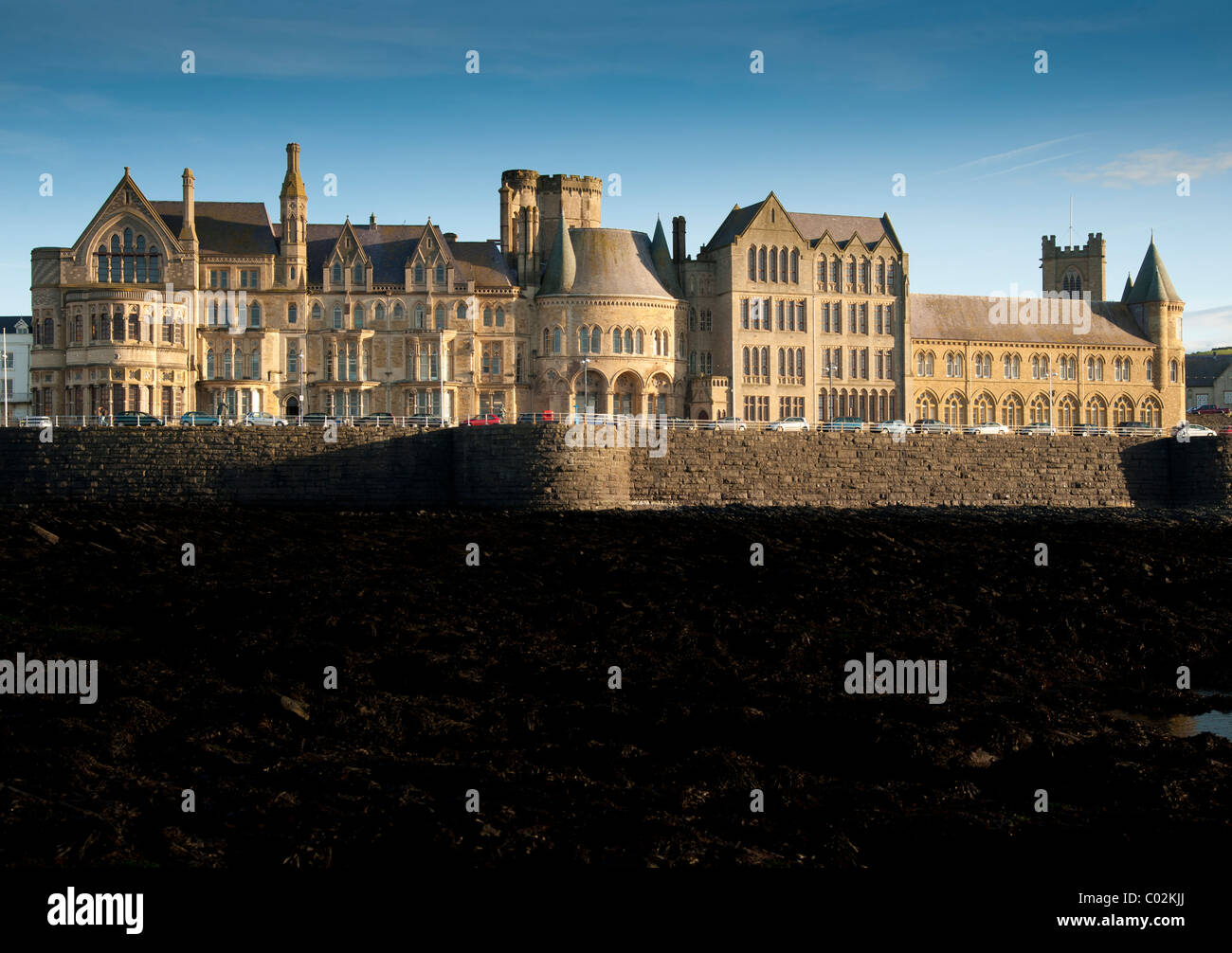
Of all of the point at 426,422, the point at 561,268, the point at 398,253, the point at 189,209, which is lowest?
the point at 426,422

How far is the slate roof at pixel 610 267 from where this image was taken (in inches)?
3425

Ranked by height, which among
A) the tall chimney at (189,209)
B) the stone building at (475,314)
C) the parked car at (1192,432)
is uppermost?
the tall chimney at (189,209)

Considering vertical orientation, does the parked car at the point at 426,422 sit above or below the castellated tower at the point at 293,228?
below

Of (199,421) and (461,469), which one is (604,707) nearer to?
(461,469)

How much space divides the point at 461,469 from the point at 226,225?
37632 mm

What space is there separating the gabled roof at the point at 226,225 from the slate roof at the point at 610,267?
18.0 m

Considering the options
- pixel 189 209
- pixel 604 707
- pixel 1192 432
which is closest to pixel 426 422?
pixel 189 209

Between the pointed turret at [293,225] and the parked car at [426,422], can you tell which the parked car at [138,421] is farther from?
the pointed turret at [293,225]

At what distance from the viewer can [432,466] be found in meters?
56.7

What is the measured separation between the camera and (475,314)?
87312 mm

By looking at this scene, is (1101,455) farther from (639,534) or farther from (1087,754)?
(1087,754)

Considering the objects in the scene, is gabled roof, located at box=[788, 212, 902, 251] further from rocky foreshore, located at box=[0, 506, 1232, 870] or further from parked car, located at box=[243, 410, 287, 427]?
rocky foreshore, located at box=[0, 506, 1232, 870]

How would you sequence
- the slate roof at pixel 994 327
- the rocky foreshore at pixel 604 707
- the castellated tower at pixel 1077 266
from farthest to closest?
the castellated tower at pixel 1077 266
the slate roof at pixel 994 327
the rocky foreshore at pixel 604 707

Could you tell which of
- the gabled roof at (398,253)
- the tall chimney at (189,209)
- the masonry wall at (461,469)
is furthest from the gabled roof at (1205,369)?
the tall chimney at (189,209)
